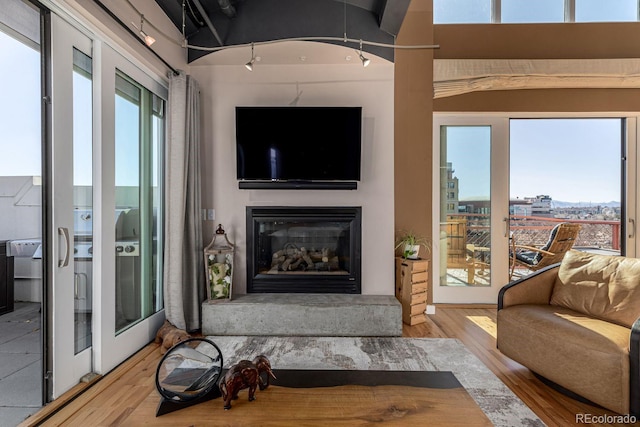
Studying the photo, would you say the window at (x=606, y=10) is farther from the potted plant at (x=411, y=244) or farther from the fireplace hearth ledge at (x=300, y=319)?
the fireplace hearth ledge at (x=300, y=319)

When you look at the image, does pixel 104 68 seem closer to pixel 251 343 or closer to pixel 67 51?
pixel 67 51

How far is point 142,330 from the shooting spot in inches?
107

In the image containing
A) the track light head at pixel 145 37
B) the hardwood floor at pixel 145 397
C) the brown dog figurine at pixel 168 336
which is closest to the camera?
the hardwood floor at pixel 145 397

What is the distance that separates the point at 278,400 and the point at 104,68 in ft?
8.14

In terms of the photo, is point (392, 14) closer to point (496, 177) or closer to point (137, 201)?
point (496, 177)

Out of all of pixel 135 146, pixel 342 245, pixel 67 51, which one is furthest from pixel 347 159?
pixel 67 51

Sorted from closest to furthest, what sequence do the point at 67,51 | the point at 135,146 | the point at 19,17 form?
the point at 19,17, the point at 67,51, the point at 135,146

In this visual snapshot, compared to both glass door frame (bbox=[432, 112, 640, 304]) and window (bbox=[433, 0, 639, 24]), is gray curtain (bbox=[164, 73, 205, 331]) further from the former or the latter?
window (bbox=[433, 0, 639, 24])

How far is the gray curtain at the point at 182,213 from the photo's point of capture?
9.36 feet

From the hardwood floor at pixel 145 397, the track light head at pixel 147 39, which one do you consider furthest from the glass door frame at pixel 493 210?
the track light head at pixel 147 39

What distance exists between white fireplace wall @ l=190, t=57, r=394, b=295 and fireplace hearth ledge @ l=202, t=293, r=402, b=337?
0.41 m

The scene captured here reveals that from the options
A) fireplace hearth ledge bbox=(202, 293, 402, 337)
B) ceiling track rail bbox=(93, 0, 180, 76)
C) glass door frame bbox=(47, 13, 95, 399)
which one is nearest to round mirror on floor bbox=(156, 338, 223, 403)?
glass door frame bbox=(47, 13, 95, 399)

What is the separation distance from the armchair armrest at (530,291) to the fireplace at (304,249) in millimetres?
1340

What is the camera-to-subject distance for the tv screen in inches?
125
